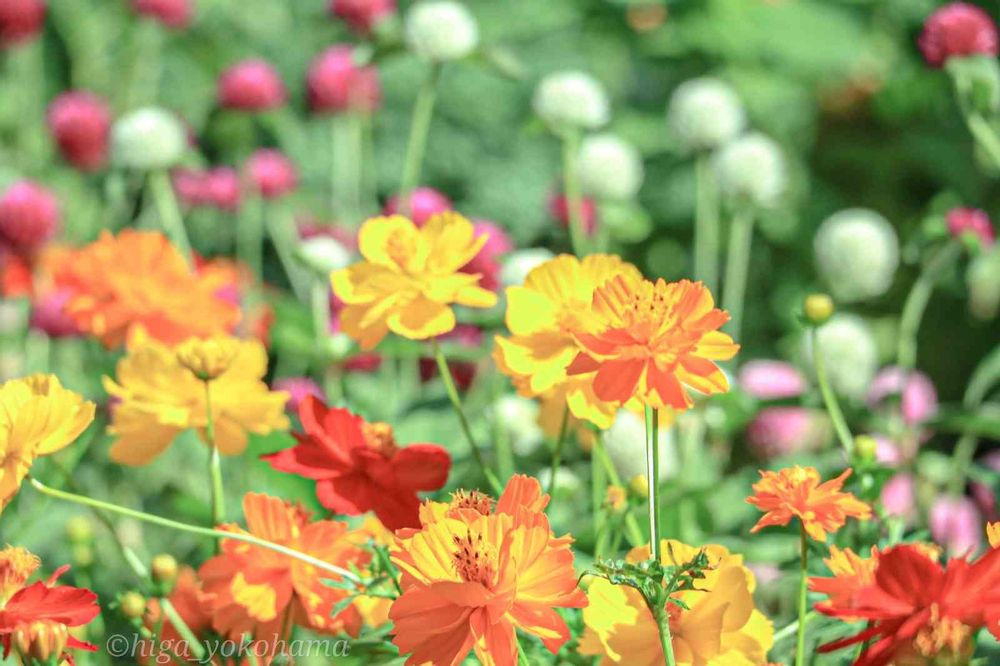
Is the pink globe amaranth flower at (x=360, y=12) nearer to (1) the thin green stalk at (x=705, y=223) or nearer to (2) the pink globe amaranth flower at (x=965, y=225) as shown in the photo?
(1) the thin green stalk at (x=705, y=223)

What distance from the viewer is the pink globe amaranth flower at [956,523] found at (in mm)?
987

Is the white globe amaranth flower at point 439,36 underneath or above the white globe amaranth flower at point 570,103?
above

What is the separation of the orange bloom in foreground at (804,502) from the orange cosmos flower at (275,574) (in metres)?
0.19

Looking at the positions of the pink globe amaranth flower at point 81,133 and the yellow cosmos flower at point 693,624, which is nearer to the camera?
the yellow cosmos flower at point 693,624

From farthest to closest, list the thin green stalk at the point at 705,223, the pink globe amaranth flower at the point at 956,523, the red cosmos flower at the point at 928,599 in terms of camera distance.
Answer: the thin green stalk at the point at 705,223 < the pink globe amaranth flower at the point at 956,523 < the red cosmos flower at the point at 928,599

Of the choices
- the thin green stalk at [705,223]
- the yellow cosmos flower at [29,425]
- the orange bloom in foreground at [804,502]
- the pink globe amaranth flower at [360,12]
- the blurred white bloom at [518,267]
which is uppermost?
the yellow cosmos flower at [29,425]

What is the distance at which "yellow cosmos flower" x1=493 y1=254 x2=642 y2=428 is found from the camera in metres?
0.53

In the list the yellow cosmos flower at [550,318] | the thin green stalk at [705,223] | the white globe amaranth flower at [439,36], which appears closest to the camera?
the yellow cosmos flower at [550,318]

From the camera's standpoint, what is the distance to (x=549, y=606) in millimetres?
424

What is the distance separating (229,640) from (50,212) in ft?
3.01

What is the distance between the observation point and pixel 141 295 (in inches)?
33.2

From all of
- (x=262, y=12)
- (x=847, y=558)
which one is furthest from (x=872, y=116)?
(x=847, y=558)

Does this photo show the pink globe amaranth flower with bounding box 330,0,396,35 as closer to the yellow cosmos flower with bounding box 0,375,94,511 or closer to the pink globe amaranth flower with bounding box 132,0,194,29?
the pink globe amaranth flower with bounding box 132,0,194,29

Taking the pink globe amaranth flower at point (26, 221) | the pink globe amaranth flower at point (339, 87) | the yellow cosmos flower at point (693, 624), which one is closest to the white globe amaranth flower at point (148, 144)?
the pink globe amaranth flower at point (26, 221)
